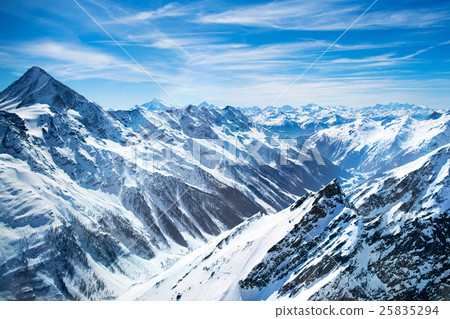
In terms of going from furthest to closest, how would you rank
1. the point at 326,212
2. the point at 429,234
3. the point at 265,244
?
the point at 265,244, the point at 326,212, the point at 429,234

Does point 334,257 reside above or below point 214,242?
above

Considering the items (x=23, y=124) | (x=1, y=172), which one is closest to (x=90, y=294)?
(x=1, y=172)

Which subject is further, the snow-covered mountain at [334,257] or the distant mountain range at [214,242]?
the distant mountain range at [214,242]

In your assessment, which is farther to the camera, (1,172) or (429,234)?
(1,172)

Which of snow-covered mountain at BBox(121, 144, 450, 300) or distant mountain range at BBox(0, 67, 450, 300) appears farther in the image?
distant mountain range at BBox(0, 67, 450, 300)

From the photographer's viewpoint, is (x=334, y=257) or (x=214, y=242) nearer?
(x=334, y=257)
